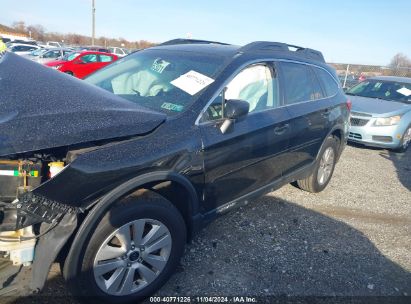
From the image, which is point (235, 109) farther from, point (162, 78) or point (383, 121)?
point (383, 121)

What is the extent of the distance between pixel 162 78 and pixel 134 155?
3.83 feet

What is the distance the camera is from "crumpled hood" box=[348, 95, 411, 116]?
748 cm

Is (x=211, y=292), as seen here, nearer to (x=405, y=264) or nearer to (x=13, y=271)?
(x=13, y=271)

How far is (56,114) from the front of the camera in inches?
84.1

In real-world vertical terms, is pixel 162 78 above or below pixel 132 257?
above

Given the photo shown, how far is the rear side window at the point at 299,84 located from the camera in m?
3.70

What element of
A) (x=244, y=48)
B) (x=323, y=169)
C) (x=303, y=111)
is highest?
(x=244, y=48)

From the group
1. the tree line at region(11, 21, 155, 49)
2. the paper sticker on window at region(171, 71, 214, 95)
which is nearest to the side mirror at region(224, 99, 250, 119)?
the paper sticker on window at region(171, 71, 214, 95)

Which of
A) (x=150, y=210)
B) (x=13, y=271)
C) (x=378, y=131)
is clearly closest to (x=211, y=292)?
(x=150, y=210)

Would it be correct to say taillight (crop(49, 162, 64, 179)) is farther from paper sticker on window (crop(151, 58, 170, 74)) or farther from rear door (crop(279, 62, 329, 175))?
rear door (crop(279, 62, 329, 175))

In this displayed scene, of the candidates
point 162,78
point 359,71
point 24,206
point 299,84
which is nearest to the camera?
point 24,206

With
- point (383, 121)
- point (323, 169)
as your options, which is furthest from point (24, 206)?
point (383, 121)

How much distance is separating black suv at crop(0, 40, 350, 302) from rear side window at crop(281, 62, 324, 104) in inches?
1.6

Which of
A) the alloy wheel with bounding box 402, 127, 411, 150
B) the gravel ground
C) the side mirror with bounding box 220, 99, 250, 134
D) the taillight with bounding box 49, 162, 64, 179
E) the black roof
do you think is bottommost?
the gravel ground
